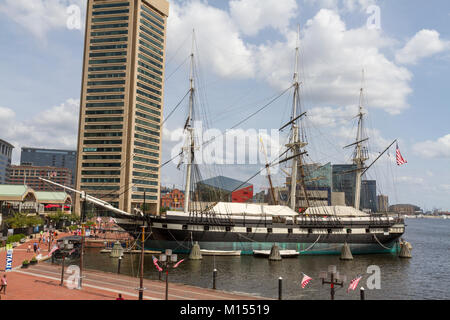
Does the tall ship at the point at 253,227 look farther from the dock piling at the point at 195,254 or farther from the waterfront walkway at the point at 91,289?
the waterfront walkway at the point at 91,289

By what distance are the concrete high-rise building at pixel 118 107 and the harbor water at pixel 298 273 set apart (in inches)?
2886

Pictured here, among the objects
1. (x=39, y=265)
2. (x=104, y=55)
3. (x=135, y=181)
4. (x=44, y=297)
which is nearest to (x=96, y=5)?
(x=104, y=55)

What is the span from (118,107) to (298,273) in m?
105

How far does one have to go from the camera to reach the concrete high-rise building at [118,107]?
124 metres

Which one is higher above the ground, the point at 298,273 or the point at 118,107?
the point at 118,107

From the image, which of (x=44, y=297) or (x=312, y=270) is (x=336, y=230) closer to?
(x=312, y=270)

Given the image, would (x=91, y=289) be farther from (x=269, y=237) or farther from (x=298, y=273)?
(x=269, y=237)

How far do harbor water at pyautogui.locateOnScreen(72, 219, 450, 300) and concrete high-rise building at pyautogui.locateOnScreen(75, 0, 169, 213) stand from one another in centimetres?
7331

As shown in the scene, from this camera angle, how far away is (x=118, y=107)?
126 metres

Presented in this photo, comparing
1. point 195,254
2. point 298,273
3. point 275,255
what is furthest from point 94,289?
point 275,255

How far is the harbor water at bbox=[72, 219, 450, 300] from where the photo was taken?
31.1 meters

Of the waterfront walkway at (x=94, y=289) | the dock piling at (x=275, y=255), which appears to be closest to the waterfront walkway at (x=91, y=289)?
the waterfront walkway at (x=94, y=289)

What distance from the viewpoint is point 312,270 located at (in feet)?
137
